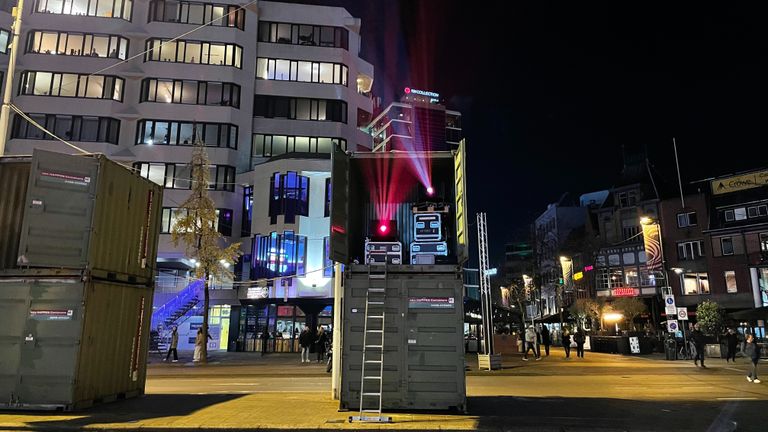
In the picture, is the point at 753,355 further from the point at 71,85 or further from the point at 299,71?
the point at 71,85

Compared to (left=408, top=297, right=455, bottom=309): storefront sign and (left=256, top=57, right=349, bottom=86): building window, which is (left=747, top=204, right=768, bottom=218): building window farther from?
(left=408, top=297, right=455, bottom=309): storefront sign

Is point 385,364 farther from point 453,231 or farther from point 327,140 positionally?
point 327,140

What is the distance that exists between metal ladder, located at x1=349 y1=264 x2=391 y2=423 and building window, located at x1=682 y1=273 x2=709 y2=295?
45.1 metres

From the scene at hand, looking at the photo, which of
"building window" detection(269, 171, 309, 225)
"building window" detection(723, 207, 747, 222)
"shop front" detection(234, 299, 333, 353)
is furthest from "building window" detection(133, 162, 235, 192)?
"building window" detection(723, 207, 747, 222)

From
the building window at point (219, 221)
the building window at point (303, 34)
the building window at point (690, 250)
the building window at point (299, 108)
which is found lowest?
the building window at point (690, 250)

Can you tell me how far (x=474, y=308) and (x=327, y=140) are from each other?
18.0 metres

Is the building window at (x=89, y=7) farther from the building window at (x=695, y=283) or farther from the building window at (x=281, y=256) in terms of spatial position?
the building window at (x=695, y=283)

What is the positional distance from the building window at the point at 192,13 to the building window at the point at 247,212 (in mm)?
14034

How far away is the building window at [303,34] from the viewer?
44.3m

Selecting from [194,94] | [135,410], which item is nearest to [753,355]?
[135,410]

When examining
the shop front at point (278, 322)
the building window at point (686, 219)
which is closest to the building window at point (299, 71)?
the shop front at point (278, 322)

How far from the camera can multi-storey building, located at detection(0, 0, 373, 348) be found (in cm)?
4016

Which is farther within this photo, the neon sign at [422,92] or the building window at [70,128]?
the neon sign at [422,92]

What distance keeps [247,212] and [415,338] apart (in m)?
33.4
